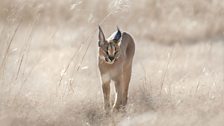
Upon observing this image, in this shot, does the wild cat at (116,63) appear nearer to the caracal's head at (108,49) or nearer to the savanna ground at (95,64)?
the caracal's head at (108,49)

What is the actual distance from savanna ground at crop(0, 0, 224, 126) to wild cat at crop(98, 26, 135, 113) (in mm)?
186

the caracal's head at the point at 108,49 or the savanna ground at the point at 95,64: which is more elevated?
the caracal's head at the point at 108,49

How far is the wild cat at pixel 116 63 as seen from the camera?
755cm

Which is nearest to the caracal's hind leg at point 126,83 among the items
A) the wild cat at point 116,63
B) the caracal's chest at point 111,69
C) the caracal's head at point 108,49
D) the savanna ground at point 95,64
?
the wild cat at point 116,63

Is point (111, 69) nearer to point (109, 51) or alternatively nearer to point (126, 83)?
point (109, 51)

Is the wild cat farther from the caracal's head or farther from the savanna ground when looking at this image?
the savanna ground

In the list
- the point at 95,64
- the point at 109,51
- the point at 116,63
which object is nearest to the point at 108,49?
the point at 109,51

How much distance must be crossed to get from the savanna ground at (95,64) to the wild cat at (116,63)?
19 cm

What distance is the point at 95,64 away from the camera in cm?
1076

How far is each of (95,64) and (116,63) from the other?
277cm

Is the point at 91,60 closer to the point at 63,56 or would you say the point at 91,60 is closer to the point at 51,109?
the point at 63,56

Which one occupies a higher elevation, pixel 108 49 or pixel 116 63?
pixel 108 49

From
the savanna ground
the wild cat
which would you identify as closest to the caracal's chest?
the wild cat

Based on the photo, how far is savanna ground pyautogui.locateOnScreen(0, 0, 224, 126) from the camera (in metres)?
6.90
